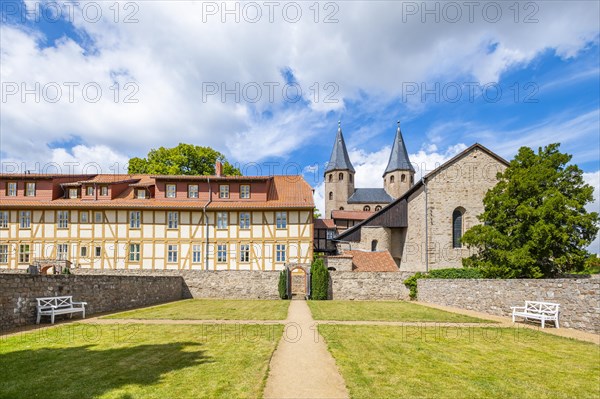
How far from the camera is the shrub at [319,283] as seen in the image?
22.2 m

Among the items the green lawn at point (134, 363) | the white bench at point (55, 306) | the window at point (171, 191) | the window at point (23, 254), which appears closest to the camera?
the green lawn at point (134, 363)

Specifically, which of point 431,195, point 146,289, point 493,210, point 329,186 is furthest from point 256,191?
point 329,186

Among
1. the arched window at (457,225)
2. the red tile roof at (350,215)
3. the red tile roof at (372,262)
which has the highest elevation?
the red tile roof at (350,215)

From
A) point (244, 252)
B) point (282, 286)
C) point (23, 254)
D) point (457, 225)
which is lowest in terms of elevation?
point (282, 286)

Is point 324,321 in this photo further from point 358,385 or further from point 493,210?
point 493,210

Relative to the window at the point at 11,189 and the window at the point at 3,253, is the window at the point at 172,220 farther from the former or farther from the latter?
the window at the point at 11,189

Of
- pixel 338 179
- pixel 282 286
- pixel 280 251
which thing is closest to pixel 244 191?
pixel 280 251

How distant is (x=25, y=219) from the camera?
2550 cm

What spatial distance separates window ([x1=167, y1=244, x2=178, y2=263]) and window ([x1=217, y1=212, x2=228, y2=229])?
11.3ft

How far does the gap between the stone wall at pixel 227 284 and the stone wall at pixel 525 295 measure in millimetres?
9743

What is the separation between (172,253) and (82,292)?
41.1 ft

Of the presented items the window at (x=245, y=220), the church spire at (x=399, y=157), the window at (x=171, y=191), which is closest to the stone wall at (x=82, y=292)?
the window at (x=245, y=220)

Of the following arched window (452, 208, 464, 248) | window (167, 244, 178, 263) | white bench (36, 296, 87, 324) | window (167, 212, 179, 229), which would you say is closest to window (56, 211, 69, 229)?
window (167, 212, 179, 229)

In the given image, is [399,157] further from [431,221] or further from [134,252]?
[134,252]
